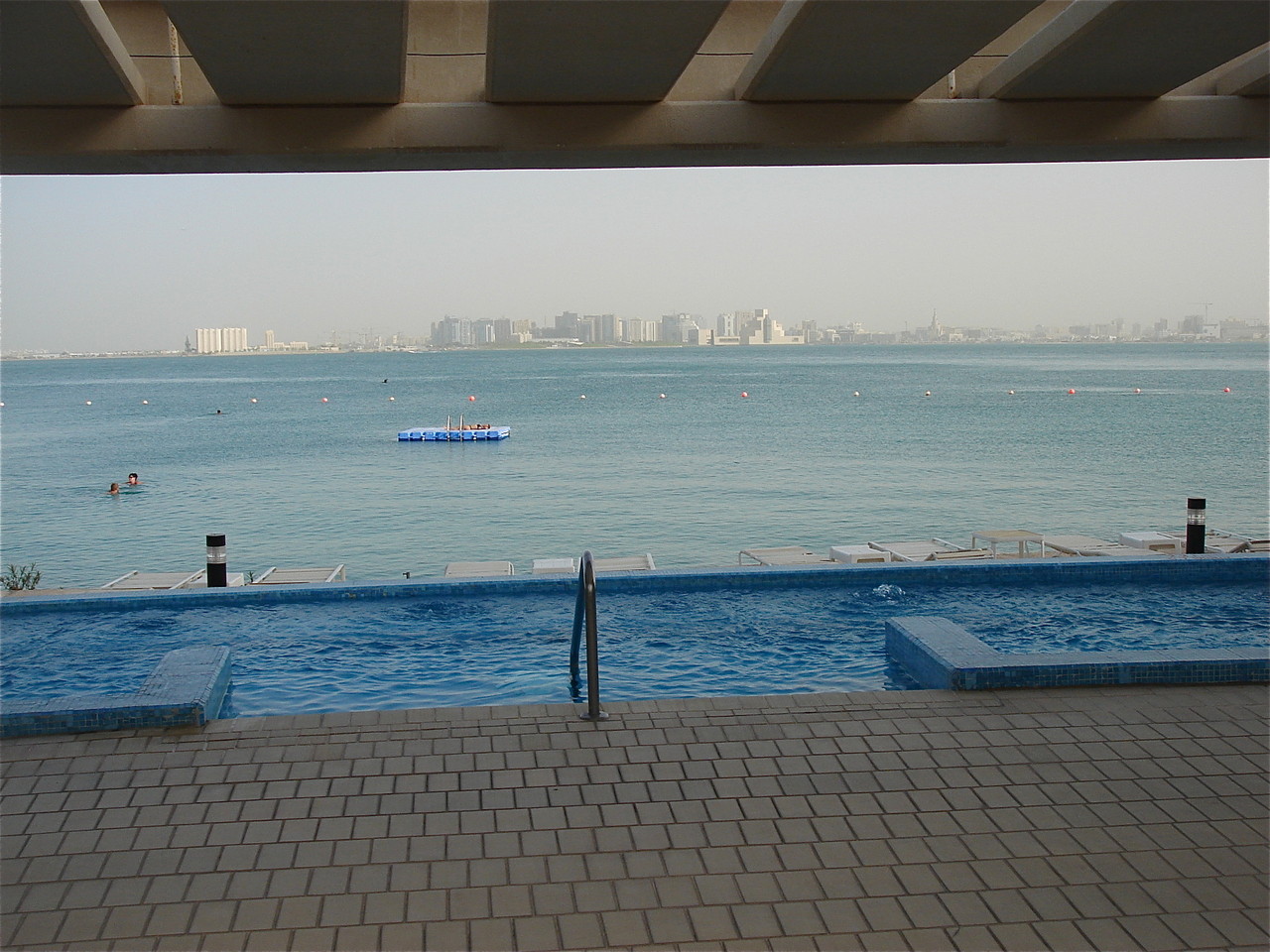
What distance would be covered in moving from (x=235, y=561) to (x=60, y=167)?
14594 millimetres

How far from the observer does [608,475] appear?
29.9 metres

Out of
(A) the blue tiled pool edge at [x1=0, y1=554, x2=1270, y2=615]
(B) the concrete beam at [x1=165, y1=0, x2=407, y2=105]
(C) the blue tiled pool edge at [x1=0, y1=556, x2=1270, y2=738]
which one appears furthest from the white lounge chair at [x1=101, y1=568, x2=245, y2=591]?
(B) the concrete beam at [x1=165, y1=0, x2=407, y2=105]

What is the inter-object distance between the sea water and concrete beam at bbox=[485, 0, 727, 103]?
34.0ft

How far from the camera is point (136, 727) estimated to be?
4.69 metres

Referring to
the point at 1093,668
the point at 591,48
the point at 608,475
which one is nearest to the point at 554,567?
the point at 1093,668

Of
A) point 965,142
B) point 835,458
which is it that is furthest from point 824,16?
point 835,458

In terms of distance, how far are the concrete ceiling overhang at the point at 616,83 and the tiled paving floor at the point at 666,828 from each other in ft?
8.17

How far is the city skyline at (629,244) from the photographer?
194 feet

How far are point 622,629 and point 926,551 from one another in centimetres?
455

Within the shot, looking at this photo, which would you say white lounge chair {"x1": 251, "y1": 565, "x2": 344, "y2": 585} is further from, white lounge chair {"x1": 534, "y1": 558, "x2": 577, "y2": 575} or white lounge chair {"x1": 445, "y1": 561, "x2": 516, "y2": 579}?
white lounge chair {"x1": 534, "y1": 558, "x2": 577, "y2": 575}

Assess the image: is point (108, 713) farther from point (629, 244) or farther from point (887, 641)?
point (629, 244)

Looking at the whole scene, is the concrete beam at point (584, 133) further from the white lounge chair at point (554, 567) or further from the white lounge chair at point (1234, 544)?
the white lounge chair at point (1234, 544)

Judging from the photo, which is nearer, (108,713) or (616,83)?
(616,83)

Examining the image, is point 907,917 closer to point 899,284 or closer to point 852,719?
point 852,719
